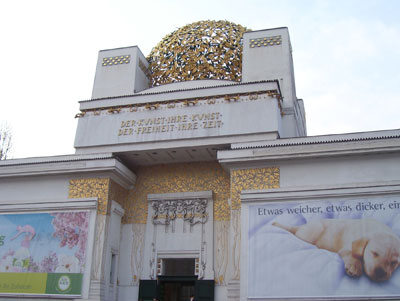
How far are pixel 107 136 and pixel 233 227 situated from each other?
4.70 m

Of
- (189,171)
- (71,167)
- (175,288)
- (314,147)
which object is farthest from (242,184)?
(175,288)

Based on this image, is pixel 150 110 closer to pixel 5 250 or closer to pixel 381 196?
pixel 5 250

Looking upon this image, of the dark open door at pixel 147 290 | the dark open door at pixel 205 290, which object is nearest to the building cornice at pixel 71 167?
the dark open door at pixel 147 290

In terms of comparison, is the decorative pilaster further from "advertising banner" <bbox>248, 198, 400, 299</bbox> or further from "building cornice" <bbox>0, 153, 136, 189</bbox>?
"building cornice" <bbox>0, 153, 136, 189</bbox>

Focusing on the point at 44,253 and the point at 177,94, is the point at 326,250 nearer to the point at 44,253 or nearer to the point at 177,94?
the point at 177,94

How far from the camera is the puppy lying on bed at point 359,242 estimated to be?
32.3 feet

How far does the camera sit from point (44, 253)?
1226 cm

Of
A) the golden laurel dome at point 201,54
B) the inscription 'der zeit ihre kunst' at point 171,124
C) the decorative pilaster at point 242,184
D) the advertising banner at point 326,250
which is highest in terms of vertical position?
the golden laurel dome at point 201,54

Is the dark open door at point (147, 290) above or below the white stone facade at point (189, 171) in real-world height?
below

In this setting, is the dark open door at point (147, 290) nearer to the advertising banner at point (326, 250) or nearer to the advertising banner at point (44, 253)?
the advertising banner at point (44, 253)

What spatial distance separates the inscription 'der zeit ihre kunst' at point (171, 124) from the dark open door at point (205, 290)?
13.8 ft

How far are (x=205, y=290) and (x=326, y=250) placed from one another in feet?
11.4

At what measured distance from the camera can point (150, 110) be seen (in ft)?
43.6

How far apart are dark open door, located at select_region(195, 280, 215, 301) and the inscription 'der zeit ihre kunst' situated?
4197mm
